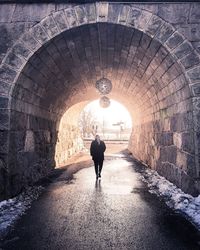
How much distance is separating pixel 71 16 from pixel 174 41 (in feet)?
8.13

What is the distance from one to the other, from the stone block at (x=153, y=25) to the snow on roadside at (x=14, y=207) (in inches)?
189

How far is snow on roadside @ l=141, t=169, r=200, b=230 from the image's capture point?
4863mm

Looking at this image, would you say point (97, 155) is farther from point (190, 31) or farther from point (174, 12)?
point (174, 12)

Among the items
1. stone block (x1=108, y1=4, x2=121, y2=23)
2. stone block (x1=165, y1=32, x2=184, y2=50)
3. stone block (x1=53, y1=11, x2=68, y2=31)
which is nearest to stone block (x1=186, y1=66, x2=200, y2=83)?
stone block (x1=165, y1=32, x2=184, y2=50)

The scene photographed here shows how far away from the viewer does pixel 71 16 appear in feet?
19.8

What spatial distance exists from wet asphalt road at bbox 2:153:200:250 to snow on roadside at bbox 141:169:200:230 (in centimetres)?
21

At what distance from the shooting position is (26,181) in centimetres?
735

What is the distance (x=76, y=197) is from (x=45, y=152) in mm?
3984

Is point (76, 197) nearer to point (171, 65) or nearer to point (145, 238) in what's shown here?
point (145, 238)

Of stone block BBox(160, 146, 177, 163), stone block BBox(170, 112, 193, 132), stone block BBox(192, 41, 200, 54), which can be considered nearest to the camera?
stone block BBox(192, 41, 200, 54)

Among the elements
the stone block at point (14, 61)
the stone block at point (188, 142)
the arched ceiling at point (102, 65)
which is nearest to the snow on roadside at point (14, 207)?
the arched ceiling at point (102, 65)

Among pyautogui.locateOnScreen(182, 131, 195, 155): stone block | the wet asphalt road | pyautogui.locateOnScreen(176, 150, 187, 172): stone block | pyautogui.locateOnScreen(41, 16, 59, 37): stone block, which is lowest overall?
the wet asphalt road

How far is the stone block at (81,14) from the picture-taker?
599 centimetres

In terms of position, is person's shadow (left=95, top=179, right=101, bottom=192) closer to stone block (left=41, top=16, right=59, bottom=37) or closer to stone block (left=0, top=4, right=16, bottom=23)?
stone block (left=41, top=16, right=59, bottom=37)
